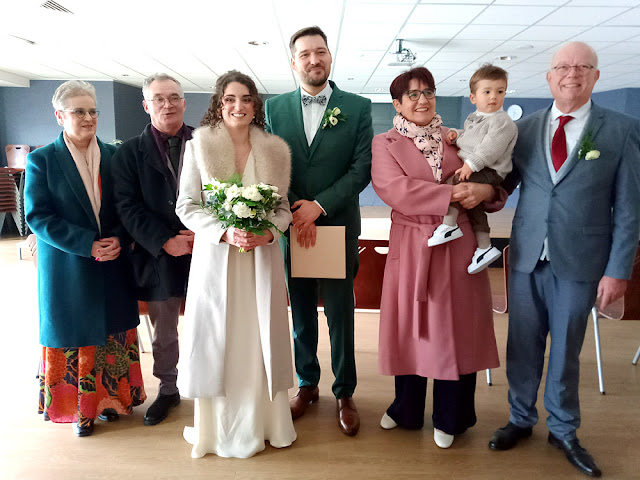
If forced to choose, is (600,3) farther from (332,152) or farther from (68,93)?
(68,93)

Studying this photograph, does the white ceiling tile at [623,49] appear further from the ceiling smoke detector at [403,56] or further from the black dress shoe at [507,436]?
the black dress shoe at [507,436]

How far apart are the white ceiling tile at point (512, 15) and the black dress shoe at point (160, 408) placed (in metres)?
6.02

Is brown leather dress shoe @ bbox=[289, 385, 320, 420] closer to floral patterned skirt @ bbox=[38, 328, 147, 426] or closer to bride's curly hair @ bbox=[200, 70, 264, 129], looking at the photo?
floral patterned skirt @ bbox=[38, 328, 147, 426]

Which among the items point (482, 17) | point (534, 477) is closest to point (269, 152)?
point (534, 477)

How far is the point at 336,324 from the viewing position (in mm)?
2648

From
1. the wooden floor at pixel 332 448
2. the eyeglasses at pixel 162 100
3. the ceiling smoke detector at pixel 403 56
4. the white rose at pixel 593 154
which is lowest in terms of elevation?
the wooden floor at pixel 332 448

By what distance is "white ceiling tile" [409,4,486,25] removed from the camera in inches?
239

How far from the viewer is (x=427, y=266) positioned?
7.36ft

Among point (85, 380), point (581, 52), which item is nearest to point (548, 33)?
point (581, 52)

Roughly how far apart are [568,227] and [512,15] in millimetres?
5413

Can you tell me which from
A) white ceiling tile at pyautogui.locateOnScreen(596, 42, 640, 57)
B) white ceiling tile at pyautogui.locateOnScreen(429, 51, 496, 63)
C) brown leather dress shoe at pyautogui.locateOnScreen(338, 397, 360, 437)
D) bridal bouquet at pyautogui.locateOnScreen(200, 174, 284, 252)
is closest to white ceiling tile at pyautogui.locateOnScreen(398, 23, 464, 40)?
white ceiling tile at pyautogui.locateOnScreen(429, 51, 496, 63)

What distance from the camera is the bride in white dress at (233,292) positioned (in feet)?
7.13

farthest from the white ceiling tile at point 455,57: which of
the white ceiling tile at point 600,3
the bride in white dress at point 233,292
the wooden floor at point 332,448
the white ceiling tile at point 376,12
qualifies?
the bride in white dress at point 233,292

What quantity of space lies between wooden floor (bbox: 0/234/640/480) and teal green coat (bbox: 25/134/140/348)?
577mm
